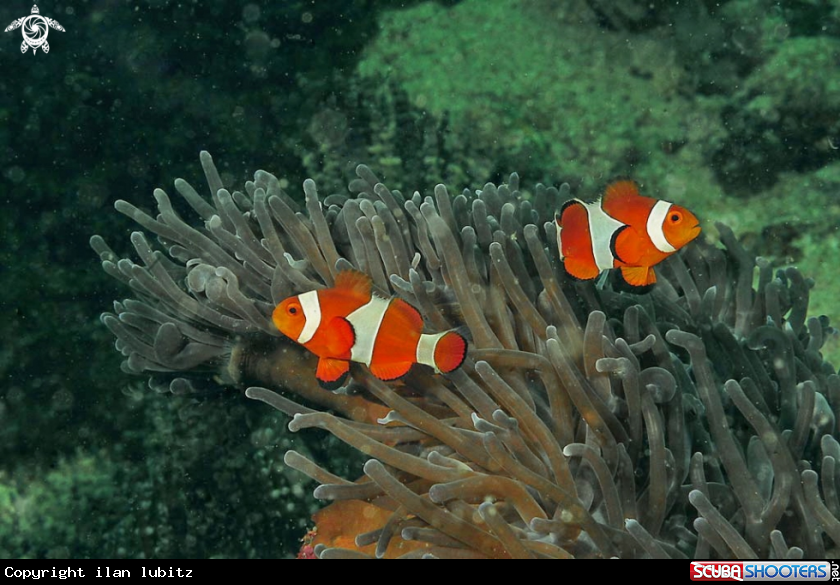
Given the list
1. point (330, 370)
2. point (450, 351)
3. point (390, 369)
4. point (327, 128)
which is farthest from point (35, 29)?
point (450, 351)

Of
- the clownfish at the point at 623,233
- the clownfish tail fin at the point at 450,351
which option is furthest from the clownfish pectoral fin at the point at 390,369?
the clownfish at the point at 623,233

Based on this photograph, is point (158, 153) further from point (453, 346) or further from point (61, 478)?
point (453, 346)

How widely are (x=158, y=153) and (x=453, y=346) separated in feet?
A: 9.00

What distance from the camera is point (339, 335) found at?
1.67 m

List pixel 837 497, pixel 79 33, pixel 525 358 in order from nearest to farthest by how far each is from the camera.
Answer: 1. pixel 837 497
2. pixel 525 358
3. pixel 79 33

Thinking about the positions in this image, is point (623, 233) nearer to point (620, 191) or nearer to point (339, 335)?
point (620, 191)

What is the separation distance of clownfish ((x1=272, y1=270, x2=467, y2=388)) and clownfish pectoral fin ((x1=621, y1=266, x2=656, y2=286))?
558mm

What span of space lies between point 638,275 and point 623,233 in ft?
0.52

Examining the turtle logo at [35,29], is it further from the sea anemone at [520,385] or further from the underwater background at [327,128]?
the sea anemone at [520,385]

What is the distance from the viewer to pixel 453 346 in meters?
1.65

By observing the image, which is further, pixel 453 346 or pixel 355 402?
pixel 355 402

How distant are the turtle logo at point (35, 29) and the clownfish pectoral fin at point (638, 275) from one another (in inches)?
144

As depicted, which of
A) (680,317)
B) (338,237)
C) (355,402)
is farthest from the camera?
(338,237)

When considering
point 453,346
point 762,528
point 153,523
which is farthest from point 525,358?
point 153,523
